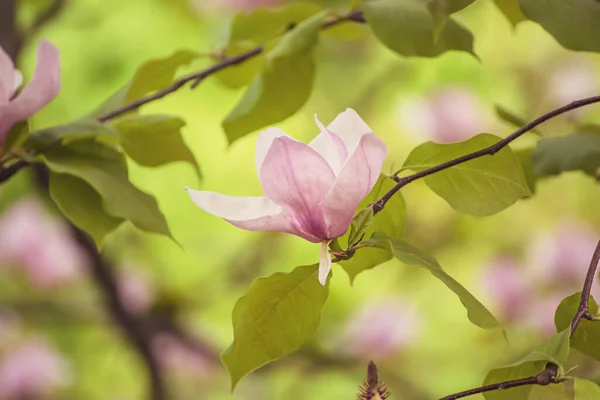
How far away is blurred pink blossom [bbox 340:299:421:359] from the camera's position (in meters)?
1.00

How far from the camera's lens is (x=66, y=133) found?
1.13ft

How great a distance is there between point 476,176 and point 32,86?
0.60ft

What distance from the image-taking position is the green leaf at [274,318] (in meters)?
0.28

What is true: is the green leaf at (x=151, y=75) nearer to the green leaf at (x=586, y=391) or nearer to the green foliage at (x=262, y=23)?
the green foliage at (x=262, y=23)

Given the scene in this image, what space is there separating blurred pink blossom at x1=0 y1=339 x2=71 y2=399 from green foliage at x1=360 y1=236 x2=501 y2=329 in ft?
2.69

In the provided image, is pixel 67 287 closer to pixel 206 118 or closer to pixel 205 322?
pixel 205 322

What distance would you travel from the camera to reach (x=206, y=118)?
1.30m

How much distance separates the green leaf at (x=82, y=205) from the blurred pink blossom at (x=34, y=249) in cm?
67

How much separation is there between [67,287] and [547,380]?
0.94m

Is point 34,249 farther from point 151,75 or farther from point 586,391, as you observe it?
point 586,391

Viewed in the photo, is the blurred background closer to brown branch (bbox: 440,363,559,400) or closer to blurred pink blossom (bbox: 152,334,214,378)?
blurred pink blossom (bbox: 152,334,214,378)

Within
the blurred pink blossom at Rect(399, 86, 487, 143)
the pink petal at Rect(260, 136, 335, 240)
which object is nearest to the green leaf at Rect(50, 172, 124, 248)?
the pink petal at Rect(260, 136, 335, 240)

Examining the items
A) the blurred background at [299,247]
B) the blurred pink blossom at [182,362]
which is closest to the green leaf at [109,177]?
the blurred background at [299,247]

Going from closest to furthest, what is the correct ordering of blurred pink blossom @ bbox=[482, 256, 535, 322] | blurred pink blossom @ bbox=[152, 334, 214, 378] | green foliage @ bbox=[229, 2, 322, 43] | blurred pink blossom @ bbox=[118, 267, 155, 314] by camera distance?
green foliage @ bbox=[229, 2, 322, 43], blurred pink blossom @ bbox=[482, 256, 535, 322], blurred pink blossom @ bbox=[118, 267, 155, 314], blurred pink blossom @ bbox=[152, 334, 214, 378]
